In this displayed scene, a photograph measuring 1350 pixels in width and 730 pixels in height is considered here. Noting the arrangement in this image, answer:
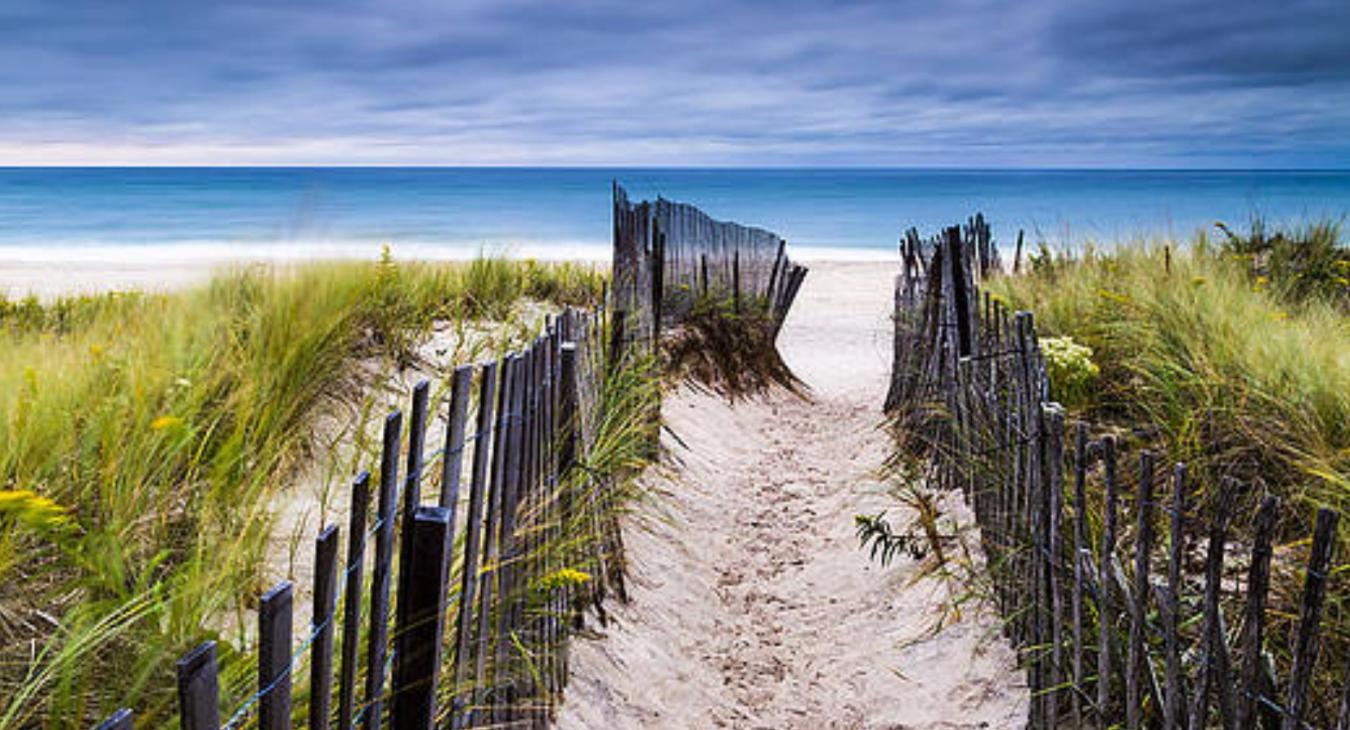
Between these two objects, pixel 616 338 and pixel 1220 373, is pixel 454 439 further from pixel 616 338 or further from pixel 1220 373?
pixel 1220 373

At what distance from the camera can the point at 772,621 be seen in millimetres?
4863

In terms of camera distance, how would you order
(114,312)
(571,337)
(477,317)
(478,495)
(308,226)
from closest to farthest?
→ (478,495) → (571,337) → (308,226) → (114,312) → (477,317)

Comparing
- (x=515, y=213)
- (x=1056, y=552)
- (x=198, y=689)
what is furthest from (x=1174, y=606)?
(x=515, y=213)

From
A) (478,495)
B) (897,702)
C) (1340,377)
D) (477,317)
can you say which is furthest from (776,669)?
(477,317)

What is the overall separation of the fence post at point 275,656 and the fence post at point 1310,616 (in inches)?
65.1

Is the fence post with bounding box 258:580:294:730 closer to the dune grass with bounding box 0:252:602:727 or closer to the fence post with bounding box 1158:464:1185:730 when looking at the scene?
the dune grass with bounding box 0:252:602:727

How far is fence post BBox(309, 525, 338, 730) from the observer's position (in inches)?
64.4

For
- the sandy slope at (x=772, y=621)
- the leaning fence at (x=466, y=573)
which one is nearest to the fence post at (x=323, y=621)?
the leaning fence at (x=466, y=573)

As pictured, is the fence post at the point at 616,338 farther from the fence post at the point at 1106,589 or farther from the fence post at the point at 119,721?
the fence post at the point at 119,721

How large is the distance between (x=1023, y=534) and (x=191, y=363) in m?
3.27

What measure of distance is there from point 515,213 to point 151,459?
50.8 m

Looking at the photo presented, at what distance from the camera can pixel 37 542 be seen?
295 cm

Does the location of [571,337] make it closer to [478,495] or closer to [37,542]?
[478,495]

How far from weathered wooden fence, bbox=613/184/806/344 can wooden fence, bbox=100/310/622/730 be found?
1.86 meters
